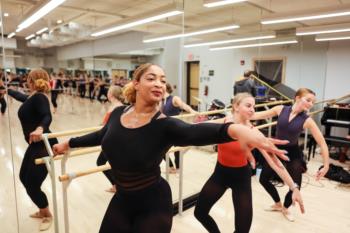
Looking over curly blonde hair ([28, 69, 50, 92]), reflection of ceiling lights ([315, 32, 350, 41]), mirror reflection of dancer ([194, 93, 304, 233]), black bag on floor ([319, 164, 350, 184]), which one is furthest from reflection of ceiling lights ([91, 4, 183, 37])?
reflection of ceiling lights ([315, 32, 350, 41])

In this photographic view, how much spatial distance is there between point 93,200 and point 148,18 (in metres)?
3.03

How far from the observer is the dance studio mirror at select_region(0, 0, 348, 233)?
250 centimetres

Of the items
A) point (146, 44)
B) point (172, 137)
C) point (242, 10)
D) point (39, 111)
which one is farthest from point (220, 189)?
point (242, 10)

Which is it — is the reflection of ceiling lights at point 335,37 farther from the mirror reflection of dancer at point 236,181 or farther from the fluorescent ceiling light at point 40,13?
the fluorescent ceiling light at point 40,13

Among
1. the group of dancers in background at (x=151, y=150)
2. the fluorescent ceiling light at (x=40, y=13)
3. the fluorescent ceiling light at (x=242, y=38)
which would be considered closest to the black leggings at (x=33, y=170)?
the group of dancers in background at (x=151, y=150)

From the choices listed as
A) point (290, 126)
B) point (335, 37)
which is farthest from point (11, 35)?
point (335, 37)

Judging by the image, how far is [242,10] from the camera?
5.81m

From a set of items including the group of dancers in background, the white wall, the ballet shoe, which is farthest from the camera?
the white wall

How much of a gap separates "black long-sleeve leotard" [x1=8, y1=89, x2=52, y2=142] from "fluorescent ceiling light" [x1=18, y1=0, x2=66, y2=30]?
80cm

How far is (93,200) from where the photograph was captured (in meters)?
3.08

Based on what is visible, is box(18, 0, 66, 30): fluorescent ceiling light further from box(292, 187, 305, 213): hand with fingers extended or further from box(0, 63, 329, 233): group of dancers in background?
box(292, 187, 305, 213): hand with fingers extended

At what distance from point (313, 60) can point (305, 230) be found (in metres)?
5.31

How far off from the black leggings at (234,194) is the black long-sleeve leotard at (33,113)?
155 centimetres

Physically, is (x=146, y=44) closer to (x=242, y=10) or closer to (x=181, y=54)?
(x=181, y=54)
